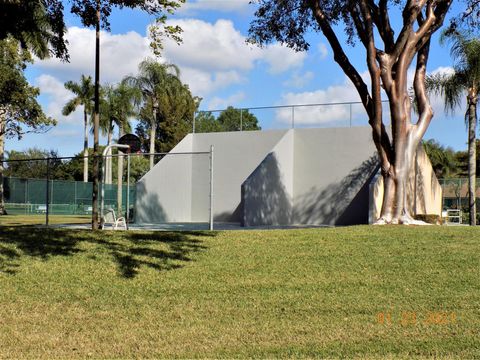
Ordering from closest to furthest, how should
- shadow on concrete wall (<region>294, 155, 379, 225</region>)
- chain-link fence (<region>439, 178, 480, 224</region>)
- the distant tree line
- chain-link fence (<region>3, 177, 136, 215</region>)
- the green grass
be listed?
shadow on concrete wall (<region>294, 155, 379, 225</region>)
the green grass
chain-link fence (<region>439, 178, 480, 224</region>)
chain-link fence (<region>3, 177, 136, 215</region>)
the distant tree line

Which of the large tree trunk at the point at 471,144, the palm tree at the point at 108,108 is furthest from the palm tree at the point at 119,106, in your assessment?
the large tree trunk at the point at 471,144

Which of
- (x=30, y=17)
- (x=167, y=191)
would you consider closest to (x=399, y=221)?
(x=30, y=17)

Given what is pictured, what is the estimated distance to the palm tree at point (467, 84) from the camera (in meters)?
24.0

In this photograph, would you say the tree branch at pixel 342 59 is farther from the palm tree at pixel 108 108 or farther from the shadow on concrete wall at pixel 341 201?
the palm tree at pixel 108 108

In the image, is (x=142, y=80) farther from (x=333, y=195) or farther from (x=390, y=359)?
(x=390, y=359)

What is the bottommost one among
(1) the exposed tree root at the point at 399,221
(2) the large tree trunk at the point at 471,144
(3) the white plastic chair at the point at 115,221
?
(3) the white plastic chair at the point at 115,221

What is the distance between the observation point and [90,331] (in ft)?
22.8

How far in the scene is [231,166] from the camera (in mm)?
27062

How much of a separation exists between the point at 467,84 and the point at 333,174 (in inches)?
276

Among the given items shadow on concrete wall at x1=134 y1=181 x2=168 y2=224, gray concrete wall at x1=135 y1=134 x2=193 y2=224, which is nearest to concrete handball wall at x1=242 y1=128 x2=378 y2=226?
gray concrete wall at x1=135 y1=134 x2=193 y2=224

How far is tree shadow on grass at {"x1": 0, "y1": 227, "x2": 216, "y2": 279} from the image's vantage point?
1043 centimetres

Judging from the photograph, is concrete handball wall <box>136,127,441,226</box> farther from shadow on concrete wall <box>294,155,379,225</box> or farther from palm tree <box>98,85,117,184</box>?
palm tree <box>98,85,117,184</box>

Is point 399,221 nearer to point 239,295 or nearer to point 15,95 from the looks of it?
point 239,295

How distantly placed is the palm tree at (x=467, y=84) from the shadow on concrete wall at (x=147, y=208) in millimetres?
13151
